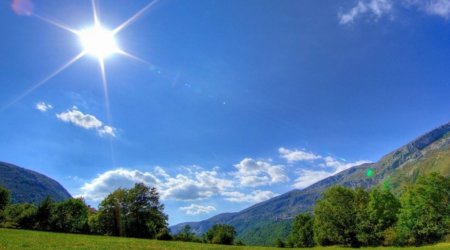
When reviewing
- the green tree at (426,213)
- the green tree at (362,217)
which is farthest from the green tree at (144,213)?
the green tree at (426,213)

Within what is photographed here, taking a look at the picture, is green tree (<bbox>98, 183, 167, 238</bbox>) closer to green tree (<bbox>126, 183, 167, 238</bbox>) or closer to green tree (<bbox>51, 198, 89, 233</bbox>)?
green tree (<bbox>126, 183, 167, 238</bbox>)

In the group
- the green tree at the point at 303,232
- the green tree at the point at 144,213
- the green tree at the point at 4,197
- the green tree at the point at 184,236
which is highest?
the green tree at the point at 4,197

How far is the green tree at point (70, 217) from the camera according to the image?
10538 centimetres

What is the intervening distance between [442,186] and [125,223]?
8550 centimetres

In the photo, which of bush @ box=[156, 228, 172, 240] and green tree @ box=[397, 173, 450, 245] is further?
bush @ box=[156, 228, 172, 240]

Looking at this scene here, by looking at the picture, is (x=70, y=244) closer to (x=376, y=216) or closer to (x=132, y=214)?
(x=132, y=214)

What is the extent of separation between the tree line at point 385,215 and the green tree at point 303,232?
31.3 metres

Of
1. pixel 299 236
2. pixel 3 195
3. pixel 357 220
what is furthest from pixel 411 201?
pixel 3 195

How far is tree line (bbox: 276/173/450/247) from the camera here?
7985 centimetres

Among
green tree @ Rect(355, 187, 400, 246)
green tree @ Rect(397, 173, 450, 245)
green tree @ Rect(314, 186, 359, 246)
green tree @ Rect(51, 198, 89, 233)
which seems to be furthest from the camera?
green tree @ Rect(51, 198, 89, 233)

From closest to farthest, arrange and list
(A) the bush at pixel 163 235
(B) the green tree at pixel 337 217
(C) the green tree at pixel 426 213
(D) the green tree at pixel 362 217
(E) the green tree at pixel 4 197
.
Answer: (C) the green tree at pixel 426 213 < (A) the bush at pixel 163 235 < (D) the green tree at pixel 362 217 < (B) the green tree at pixel 337 217 < (E) the green tree at pixel 4 197

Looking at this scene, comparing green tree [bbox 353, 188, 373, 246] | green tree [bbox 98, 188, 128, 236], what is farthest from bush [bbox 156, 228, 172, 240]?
green tree [bbox 353, 188, 373, 246]

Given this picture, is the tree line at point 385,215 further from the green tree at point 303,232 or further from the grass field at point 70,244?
the grass field at point 70,244

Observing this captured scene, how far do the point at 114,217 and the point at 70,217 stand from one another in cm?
1973
